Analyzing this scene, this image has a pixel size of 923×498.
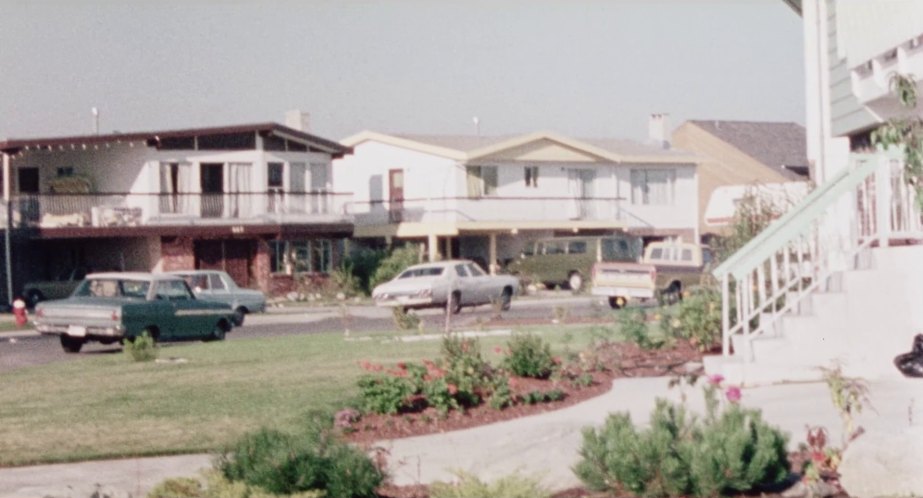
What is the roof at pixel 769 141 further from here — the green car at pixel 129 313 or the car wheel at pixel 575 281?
the green car at pixel 129 313

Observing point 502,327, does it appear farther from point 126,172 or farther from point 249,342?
point 126,172

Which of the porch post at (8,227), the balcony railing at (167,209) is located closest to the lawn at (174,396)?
the porch post at (8,227)

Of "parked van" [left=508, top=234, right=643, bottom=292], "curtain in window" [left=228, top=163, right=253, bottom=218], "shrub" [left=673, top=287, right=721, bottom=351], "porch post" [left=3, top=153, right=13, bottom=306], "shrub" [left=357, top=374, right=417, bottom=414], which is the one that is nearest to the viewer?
"shrub" [left=357, top=374, right=417, bottom=414]

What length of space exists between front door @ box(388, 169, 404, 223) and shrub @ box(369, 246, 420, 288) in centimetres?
671

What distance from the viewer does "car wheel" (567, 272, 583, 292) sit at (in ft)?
177

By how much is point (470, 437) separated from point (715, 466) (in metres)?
3.78

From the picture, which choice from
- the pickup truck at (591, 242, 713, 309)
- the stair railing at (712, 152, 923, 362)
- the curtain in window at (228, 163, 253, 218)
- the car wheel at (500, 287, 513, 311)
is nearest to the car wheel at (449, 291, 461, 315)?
the car wheel at (500, 287, 513, 311)

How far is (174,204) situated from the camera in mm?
50781

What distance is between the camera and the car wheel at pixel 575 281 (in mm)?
53875

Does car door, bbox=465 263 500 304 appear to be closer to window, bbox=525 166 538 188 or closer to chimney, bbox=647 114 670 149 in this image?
window, bbox=525 166 538 188

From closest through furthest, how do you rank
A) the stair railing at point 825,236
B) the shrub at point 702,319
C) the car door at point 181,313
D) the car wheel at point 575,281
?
the stair railing at point 825,236 < the shrub at point 702,319 < the car door at point 181,313 < the car wheel at point 575,281

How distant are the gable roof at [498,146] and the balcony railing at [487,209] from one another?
1.87 m

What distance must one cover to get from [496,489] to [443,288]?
31392mm

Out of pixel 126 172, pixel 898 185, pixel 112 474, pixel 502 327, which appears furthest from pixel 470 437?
pixel 126 172
